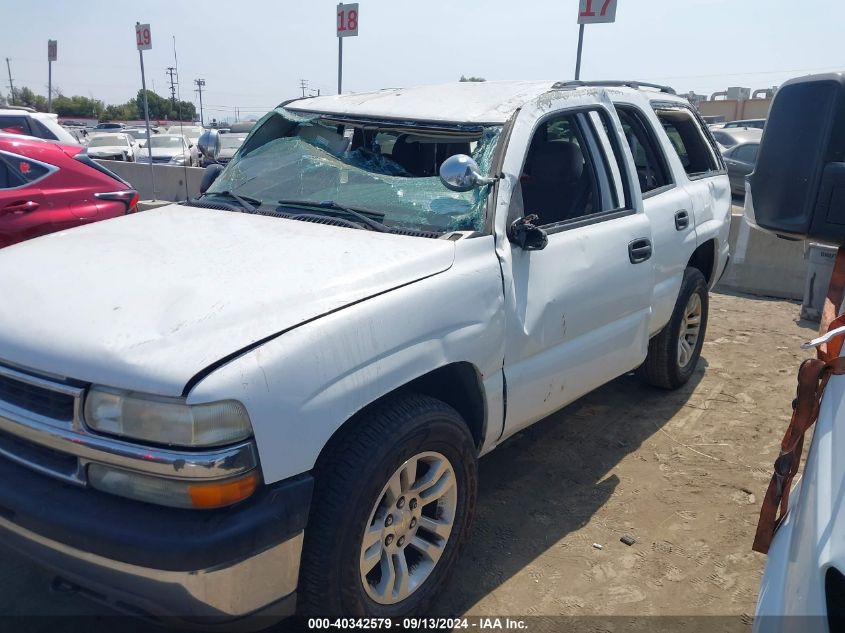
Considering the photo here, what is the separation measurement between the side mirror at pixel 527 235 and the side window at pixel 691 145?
2683 mm

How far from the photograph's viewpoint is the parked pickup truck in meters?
1.94

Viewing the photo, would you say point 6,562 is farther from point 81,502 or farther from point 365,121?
point 365,121

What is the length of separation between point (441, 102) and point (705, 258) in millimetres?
2425

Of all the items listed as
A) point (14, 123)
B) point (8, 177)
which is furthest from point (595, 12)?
point (14, 123)

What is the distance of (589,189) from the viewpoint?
376 cm

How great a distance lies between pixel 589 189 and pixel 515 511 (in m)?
1.70

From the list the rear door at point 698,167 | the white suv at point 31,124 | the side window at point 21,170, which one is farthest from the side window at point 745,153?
the side window at point 21,170

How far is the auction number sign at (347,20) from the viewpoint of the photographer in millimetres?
10461

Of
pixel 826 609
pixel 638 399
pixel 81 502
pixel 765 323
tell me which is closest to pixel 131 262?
pixel 81 502

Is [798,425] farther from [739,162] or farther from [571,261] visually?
[739,162]

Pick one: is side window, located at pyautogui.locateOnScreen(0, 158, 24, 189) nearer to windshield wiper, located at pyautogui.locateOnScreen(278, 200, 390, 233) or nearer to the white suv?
windshield wiper, located at pyautogui.locateOnScreen(278, 200, 390, 233)

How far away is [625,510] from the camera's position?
348 cm

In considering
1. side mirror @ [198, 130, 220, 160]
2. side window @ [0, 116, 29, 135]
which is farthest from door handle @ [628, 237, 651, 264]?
side window @ [0, 116, 29, 135]

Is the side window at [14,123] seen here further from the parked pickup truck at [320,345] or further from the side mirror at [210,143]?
the parked pickup truck at [320,345]
